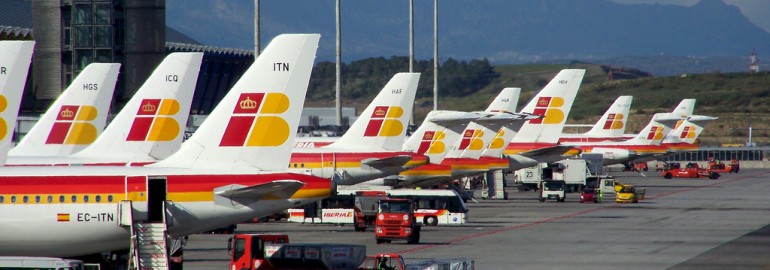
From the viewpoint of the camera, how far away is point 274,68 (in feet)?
127

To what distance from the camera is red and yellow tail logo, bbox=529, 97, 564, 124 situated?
103938 millimetres

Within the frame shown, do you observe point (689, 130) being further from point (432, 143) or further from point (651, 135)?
point (432, 143)

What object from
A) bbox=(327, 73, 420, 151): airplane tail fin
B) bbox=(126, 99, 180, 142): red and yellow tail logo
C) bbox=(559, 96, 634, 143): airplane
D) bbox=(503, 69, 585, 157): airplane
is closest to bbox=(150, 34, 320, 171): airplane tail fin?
bbox=(126, 99, 180, 142): red and yellow tail logo

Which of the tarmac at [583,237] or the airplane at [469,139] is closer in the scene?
the tarmac at [583,237]

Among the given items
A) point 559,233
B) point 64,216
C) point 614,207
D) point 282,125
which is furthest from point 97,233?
point 614,207

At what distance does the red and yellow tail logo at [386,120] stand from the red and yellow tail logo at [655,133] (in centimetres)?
8668

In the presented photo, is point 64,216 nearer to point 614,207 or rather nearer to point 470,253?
point 470,253

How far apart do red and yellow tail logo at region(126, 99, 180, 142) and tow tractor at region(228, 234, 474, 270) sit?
11.5 m

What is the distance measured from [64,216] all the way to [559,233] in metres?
38.1

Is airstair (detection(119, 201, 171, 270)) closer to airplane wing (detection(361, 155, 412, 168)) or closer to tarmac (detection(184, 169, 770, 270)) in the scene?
tarmac (detection(184, 169, 770, 270))

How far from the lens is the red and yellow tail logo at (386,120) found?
257 ft

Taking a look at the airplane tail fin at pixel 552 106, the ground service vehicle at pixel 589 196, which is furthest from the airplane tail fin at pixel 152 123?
the ground service vehicle at pixel 589 196

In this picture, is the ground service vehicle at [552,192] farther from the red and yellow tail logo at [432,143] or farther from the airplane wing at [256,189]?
the airplane wing at [256,189]

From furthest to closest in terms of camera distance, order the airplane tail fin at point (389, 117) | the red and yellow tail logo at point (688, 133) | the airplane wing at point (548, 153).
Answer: the red and yellow tail logo at point (688, 133) < the airplane wing at point (548, 153) < the airplane tail fin at point (389, 117)
